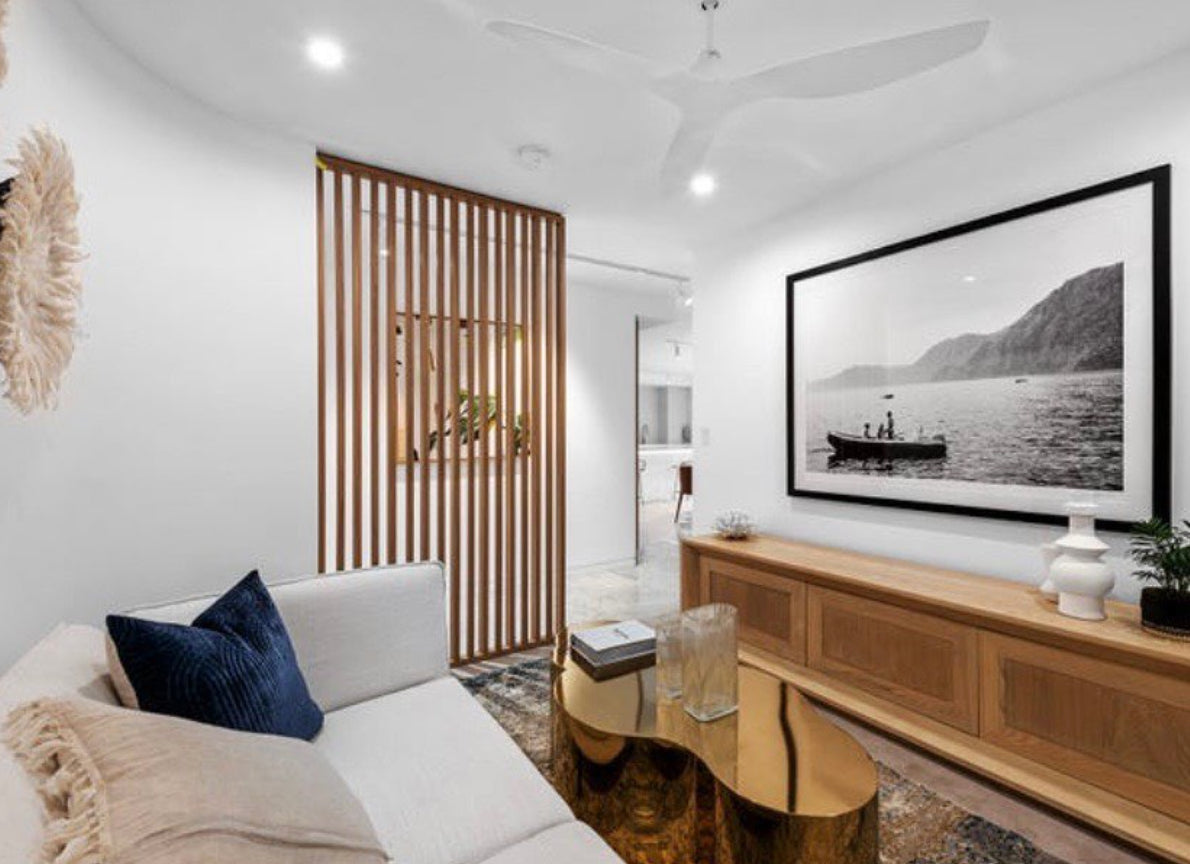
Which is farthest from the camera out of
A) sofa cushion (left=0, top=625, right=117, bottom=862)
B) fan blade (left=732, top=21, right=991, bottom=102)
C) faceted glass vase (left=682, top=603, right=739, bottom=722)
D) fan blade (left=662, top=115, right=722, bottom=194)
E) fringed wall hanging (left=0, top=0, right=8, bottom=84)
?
fan blade (left=662, top=115, right=722, bottom=194)

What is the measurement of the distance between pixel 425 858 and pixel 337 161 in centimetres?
289

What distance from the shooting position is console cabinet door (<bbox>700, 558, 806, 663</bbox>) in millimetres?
2744

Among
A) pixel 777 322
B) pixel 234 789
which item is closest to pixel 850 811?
pixel 234 789

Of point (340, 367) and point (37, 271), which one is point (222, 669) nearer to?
point (37, 271)

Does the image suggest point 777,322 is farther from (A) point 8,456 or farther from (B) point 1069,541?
(A) point 8,456

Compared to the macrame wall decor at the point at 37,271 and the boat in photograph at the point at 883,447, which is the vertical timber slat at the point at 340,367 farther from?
the boat in photograph at the point at 883,447

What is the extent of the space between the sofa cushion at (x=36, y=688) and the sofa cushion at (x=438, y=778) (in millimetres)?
555

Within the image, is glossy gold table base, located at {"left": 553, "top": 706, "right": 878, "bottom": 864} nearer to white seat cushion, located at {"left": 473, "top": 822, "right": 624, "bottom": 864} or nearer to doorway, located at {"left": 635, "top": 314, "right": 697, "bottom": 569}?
white seat cushion, located at {"left": 473, "top": 822, "right": 624, "bottom": 864}

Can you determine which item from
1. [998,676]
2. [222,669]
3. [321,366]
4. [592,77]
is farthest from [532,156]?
[998,676]

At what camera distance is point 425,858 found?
1151mm

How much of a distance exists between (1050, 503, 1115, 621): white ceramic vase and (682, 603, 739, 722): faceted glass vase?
1.26m

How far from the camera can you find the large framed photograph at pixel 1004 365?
2.03 metres

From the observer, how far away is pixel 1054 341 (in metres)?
2.23

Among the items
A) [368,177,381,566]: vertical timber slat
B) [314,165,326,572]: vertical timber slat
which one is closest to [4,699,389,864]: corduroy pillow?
[314,165,326,572]: vertical timber slat
